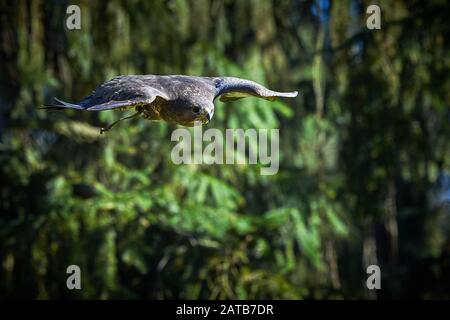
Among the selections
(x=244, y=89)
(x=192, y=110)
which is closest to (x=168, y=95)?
(x=192, y=110)

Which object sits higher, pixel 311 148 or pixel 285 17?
pixel 285 17

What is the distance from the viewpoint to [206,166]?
581 centimetres

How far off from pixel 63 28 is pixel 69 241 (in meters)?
1.46

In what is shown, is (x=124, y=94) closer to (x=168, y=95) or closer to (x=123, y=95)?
(x=123, y=95)

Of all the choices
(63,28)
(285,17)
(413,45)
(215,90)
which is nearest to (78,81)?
(63,28)

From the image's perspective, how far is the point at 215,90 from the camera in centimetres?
299

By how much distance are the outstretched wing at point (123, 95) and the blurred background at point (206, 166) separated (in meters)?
2.28

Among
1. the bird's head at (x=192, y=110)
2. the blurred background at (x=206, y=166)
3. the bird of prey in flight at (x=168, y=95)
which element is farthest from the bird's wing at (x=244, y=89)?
the blurred background at (x=206, y=166)

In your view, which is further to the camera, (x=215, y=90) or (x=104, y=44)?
(x=104, y=44)

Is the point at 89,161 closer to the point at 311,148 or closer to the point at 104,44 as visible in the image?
the point at 104,44

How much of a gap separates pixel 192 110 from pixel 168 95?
0.12 m

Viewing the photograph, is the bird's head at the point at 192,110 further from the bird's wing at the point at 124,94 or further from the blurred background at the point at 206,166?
the blurred background at the point at 206,166

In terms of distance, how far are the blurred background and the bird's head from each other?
2367mm

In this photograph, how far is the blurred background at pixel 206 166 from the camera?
5.19 meters
